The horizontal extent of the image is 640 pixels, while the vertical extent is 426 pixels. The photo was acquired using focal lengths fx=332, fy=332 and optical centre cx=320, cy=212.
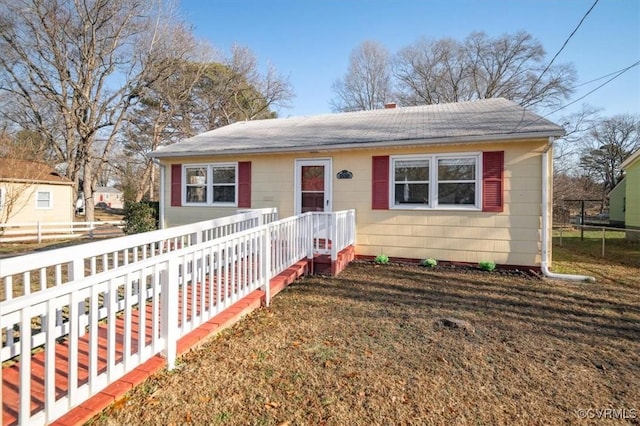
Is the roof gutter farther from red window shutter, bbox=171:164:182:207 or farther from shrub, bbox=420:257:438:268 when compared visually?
shrub, bbox=420:257:438:268

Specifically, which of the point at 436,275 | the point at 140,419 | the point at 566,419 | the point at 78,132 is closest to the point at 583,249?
the point at 436,275

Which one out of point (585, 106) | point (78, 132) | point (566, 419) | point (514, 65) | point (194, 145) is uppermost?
point (514, 65)

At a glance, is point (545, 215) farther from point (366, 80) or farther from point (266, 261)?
point (366, 80)

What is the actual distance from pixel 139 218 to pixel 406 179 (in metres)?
8.22

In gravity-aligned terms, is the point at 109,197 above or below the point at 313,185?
above

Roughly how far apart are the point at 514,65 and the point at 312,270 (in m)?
23.4

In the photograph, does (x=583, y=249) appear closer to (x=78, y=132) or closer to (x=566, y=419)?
(x=566, y=419)

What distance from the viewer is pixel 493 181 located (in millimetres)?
6645

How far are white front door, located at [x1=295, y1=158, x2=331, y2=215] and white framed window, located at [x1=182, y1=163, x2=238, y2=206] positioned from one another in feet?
5.84

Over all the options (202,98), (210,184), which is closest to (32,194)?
(202,98)

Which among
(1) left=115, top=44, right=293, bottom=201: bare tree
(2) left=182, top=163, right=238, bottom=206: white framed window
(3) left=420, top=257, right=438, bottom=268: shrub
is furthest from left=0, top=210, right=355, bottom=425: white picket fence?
(1) left=115, top=44, right=293, bottom=201: bare tree

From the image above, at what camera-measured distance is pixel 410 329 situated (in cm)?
381

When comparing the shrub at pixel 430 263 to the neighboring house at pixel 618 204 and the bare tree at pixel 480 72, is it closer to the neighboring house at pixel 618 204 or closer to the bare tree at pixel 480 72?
the neighboring house at pixel 618 204

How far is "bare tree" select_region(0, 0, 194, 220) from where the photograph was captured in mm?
16828
